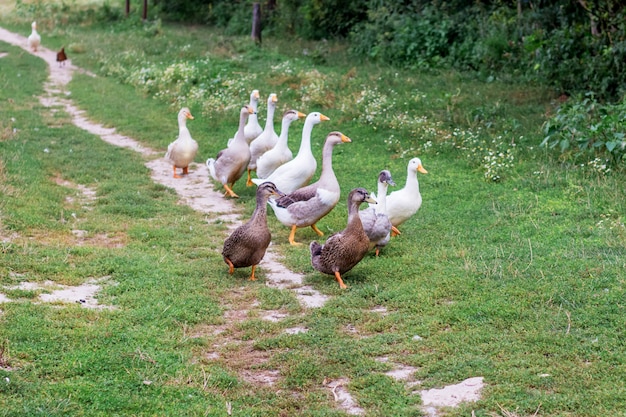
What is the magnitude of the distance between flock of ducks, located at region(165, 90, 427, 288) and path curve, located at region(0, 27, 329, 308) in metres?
0.26

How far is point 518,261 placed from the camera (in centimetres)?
741

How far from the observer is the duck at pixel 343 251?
23.6 feet

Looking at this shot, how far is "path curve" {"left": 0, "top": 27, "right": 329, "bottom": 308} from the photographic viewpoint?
7500 millimetres

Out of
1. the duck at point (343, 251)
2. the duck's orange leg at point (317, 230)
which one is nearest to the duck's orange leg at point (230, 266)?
the duck at point (343, 251)

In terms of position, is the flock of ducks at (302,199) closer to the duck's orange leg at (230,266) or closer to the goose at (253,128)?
the duck's orange leg at (230,266)

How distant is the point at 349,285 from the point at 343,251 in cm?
33

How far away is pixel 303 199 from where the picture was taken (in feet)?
28.5

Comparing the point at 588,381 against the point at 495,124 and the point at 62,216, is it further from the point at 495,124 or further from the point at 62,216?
the point at 495,124

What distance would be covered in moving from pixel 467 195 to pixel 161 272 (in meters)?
4.34

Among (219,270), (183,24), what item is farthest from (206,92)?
Answer: (183,24)

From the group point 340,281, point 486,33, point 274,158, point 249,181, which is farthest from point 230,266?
point 486,33

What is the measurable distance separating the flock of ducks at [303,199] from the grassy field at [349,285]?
0.86 feet

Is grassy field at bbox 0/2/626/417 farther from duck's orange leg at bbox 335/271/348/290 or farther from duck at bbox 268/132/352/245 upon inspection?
duck at bbox 268/132/352/245

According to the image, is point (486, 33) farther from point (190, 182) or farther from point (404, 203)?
point (404, 203)
